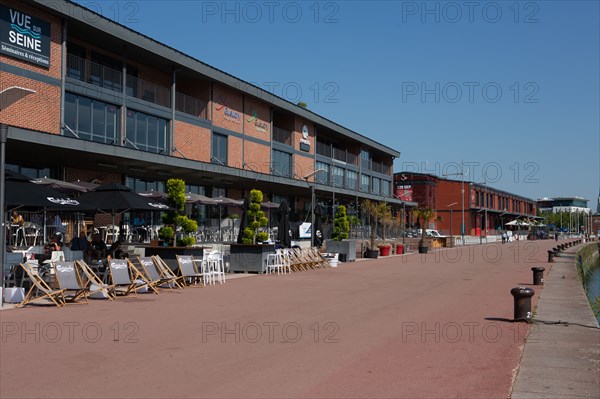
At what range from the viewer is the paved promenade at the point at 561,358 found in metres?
6.55

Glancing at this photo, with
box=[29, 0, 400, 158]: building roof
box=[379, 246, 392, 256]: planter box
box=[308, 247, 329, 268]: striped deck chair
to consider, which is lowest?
box=[379, 246, 392, 256]: planter box

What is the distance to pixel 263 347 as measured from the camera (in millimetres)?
8641

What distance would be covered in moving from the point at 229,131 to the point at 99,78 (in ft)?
34.4

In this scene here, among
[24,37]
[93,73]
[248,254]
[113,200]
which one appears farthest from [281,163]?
[113,200]

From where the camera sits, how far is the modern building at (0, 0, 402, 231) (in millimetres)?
23125

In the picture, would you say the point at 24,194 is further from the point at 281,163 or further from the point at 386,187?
the point at 386,187

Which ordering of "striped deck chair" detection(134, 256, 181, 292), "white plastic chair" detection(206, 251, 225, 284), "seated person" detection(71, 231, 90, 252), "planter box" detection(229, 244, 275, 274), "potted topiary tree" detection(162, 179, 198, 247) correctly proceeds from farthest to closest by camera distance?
"planter box" detection(229, 244, 275, 274) < "potted topiary tree" detection(162, 179, 198, 247) < "seated person" detection(71, 231, 90, 252) < "white plastic chair" detection(206, 251, 225, 284) < "striped deck chair" detection(134, 256, 181, 292)

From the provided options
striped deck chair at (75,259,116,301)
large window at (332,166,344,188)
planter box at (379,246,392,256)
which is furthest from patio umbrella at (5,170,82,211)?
large window at (332,166,344,188)

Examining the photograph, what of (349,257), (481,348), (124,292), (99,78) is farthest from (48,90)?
(481,348)

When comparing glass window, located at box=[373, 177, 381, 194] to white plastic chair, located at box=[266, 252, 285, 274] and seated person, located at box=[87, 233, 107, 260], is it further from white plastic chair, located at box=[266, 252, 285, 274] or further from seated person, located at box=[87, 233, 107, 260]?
seated person, located at box=[87, 233, 107, 260]

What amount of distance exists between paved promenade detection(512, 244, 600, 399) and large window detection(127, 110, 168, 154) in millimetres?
21043

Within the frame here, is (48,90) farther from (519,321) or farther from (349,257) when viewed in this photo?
(519,321)

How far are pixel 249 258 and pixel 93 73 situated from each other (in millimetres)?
12430

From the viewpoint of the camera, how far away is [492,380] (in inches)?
275
